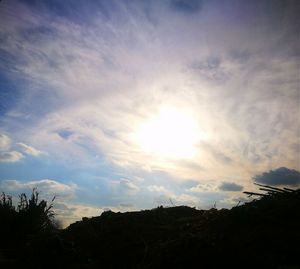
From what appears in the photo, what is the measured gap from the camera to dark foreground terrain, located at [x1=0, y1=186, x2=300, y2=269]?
254 inches

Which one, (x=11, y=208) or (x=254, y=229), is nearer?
(x=254, y=229)

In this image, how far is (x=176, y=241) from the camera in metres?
7.28

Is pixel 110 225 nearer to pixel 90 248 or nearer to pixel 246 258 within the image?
pixel 90 248

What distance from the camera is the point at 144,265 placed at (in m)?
7.02

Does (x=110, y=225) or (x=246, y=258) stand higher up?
(x=110, y=225)

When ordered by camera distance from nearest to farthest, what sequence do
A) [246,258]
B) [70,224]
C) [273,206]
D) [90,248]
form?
[246,258]
[90,248]
[273,206]
[70,224]

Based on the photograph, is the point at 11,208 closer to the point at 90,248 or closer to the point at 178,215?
the point at 90,248

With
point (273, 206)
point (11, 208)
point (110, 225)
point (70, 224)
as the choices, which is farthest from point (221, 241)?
point (11, 208)

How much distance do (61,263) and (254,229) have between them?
16.5 feet

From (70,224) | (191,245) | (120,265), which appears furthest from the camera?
(70,224)

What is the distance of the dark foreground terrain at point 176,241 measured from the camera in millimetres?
6461

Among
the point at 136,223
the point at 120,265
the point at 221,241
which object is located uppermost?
the point at 136,223

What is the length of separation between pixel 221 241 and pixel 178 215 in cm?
489

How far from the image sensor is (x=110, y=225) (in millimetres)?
10500
